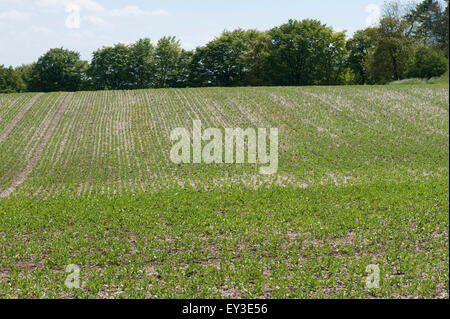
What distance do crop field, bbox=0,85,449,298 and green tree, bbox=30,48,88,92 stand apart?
44022 millimetres

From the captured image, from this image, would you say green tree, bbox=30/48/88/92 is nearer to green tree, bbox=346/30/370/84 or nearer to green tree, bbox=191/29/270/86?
green tree, bbox=191/29/270/86

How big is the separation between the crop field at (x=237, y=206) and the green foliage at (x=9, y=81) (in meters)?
46.4

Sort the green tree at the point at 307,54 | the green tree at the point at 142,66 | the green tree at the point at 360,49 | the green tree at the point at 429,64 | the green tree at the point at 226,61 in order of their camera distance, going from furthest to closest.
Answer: the green tree at the point at 142,66 < the green tree at the point at 226,61 < the green tree at the point at 307,54 < the green tree at the point at 360,49 < the green tree at the point at 429,64

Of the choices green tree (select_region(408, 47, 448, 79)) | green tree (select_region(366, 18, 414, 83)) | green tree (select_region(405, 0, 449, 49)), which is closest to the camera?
green tree (select_region(405, 0, 449, 49))

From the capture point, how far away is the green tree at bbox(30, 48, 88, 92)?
281 feet

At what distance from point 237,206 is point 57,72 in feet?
261

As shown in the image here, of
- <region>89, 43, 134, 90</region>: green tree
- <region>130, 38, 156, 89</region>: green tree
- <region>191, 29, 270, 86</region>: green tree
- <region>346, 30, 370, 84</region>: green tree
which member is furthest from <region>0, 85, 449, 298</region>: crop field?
<region>130, 38, 156, 89</region>: green tree

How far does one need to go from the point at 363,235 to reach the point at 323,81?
6248 cm

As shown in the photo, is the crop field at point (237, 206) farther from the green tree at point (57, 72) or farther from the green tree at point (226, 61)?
the green tree at point (57, 72)

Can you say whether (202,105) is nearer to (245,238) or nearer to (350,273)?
(245,238)

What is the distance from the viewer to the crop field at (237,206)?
11.9 metres

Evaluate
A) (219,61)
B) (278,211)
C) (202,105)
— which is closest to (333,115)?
(202,105)

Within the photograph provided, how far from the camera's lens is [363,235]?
15859 millimetres

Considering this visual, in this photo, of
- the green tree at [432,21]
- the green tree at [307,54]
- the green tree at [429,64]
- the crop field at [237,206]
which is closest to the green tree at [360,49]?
the crop field at [237,206]
